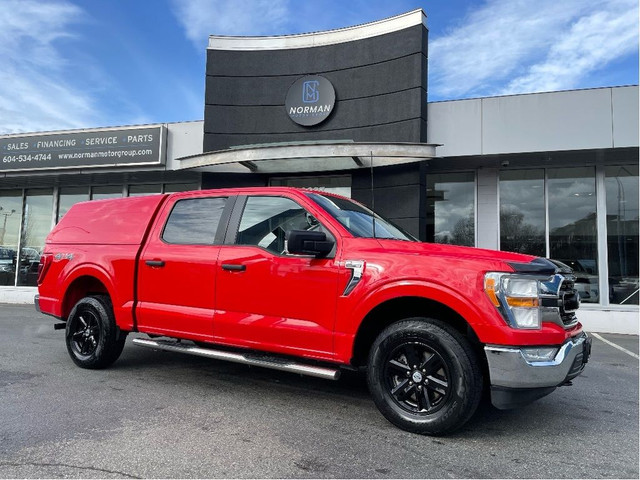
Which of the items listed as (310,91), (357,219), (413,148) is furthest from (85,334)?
(310,91)

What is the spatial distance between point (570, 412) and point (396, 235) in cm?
223

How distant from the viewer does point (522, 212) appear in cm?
1141

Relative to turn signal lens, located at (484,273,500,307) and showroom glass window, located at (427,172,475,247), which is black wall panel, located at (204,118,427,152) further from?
turn signal lens, located at (484,273,500,307)

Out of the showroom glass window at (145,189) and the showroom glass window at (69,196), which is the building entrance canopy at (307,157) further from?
the showroom glass window at (69,196)

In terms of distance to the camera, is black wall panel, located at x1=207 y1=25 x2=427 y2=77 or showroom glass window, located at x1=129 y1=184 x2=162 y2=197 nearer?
black wall panel, located at x1=207 y1=25 x2=427 y2=77

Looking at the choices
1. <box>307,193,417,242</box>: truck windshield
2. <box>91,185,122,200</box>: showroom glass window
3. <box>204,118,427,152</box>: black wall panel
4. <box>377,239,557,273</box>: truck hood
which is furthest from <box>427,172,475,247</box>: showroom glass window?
<box>91,185,122,200</box>: showroom glass window

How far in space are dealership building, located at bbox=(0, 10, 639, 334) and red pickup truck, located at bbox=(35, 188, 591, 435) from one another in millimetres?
5536

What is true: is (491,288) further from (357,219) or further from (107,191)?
(107,191)

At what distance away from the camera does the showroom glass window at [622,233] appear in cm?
1085

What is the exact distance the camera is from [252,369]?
5.43m

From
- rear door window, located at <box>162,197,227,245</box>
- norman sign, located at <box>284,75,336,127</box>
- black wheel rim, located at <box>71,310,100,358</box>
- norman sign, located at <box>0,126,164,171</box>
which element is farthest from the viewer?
norman sign, located at <box>0,126,164,171</box>

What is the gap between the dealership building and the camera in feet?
32.8

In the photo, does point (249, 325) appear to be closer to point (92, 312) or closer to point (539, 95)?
point (92, 312)

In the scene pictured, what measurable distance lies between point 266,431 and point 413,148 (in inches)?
296
